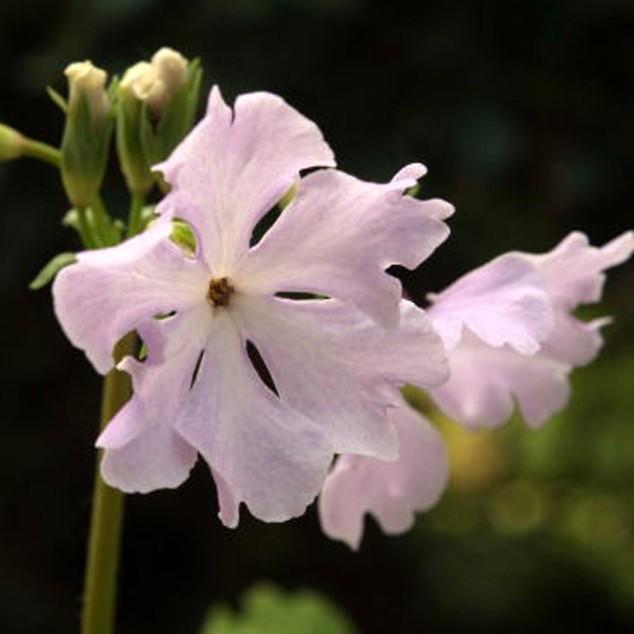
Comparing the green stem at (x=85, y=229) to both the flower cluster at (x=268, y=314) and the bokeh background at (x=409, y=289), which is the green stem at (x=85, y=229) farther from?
the bokeh background at (x=409, y=289)

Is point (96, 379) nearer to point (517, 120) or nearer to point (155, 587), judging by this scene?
point (155, 587)

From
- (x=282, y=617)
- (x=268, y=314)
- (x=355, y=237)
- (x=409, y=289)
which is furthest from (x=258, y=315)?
(x=409, y=289)

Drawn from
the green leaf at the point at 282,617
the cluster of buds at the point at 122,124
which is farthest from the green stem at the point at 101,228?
the green leaf at the point at 282,617

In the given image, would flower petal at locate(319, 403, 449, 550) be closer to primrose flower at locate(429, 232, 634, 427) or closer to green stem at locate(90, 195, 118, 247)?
primrose flower at locate(429, 232, 634, 427)

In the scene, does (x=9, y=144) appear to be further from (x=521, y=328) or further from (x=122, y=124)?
(x=521, y=328)

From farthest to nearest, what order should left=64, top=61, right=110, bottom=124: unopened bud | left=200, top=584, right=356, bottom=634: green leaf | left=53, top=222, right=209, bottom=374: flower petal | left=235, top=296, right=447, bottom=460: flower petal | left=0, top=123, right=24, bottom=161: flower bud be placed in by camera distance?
1. left=200, top=584, right=356, bottom=634: green leaf
2. left=0, top=123, right=24, bottom=161: flower bud
3. left=64, top=61, right=110, bottom=124: unopened bud
4. left=235, top=296, right=447, bottom=460: flower petal
5. left=53, top=222, right=209, bottom=374: flower petal

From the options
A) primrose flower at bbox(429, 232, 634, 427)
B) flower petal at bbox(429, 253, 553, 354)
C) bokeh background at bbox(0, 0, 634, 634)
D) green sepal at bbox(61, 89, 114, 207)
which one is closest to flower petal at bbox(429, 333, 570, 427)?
primrose flower at bbox(429, 232, 634, 427)
